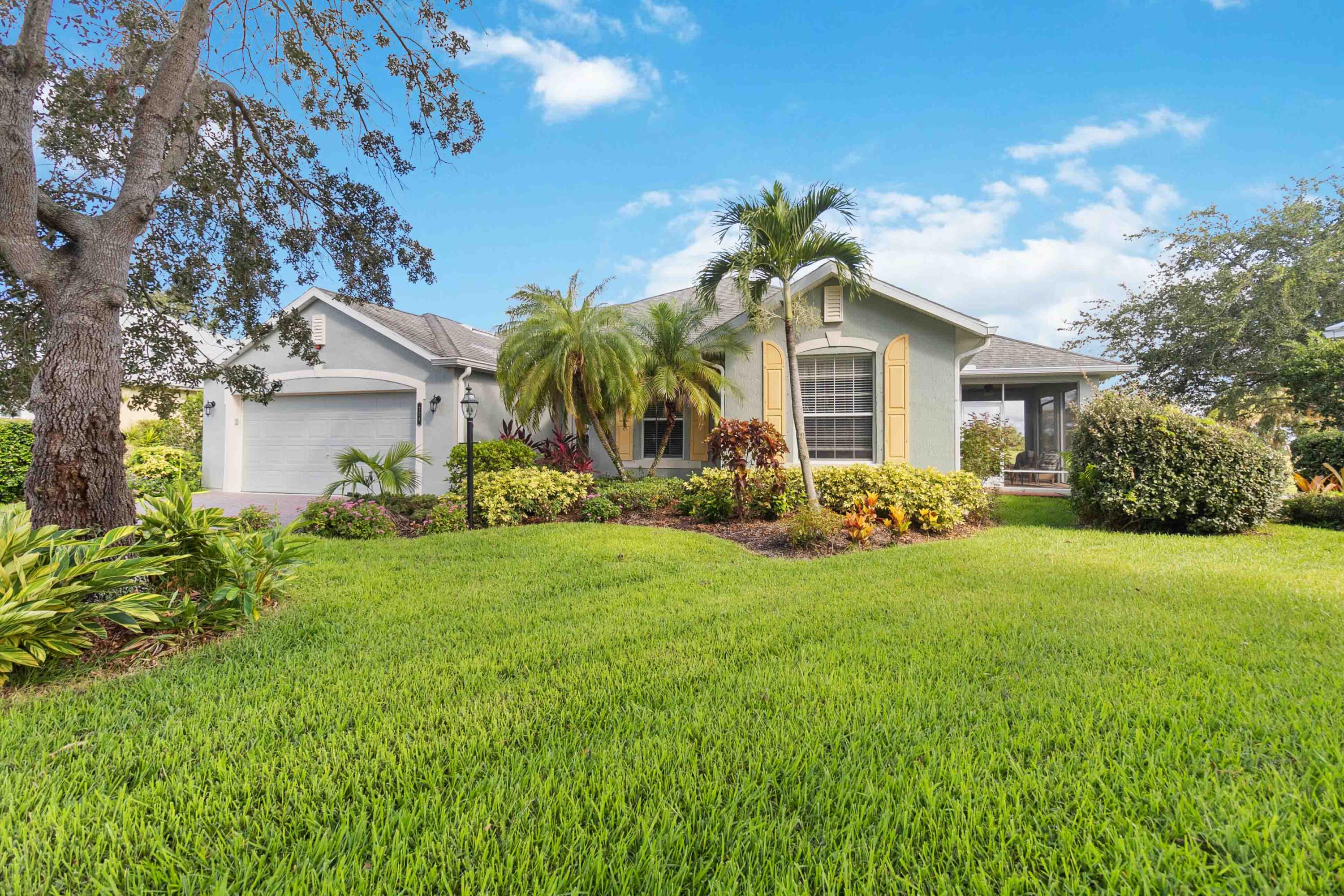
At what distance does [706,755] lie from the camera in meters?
2.24

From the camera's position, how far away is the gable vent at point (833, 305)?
35.1 feet

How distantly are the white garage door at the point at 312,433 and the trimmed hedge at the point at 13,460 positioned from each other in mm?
3836

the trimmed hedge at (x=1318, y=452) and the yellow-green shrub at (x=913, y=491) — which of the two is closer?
the yellow-green shrub at (x=913, y=491)

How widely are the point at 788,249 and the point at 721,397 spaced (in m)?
3.75

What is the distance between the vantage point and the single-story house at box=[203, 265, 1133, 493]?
10.5 metres

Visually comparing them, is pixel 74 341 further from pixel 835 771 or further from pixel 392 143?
pixel 835 771

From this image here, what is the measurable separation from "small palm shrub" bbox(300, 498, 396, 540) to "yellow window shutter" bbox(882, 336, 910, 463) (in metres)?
8.52

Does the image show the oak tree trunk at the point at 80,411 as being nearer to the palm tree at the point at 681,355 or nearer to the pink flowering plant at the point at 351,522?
the pink flowering plant at the point at 351,522

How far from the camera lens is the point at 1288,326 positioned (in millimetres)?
16953

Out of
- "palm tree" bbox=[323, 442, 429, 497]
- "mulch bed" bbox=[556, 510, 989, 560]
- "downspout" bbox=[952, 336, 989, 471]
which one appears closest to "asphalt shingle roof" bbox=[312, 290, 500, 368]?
"palm tree" bbox=[323, 442, 429, 497]

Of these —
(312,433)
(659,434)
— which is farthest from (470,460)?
(312,433)

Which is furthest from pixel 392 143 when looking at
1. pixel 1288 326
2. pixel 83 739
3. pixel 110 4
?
pixel 1288 326

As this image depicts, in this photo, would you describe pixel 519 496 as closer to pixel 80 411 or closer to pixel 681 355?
pixel 681 355

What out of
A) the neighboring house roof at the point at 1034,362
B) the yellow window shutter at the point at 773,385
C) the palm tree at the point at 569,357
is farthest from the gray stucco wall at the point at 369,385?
the neighboring house roof at the point at 1034,362
